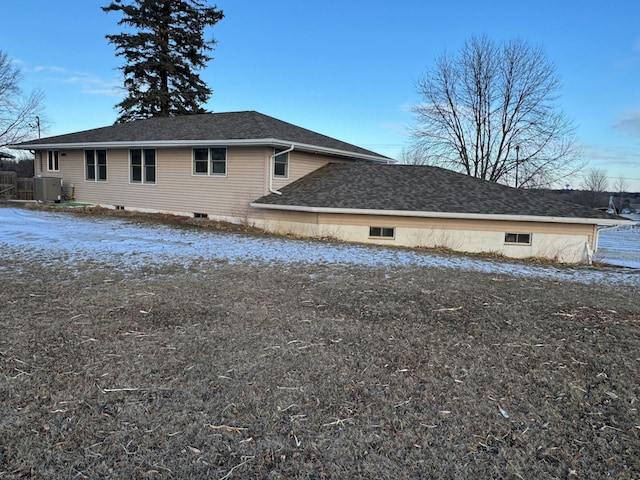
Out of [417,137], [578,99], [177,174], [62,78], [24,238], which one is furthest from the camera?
[417,137]

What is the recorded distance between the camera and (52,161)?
58.2ft

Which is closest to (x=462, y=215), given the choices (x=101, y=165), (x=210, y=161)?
(x=210, y=161)

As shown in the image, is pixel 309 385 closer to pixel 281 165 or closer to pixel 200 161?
pixel 281 165

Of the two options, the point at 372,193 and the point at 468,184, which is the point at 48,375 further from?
the point at 468,184

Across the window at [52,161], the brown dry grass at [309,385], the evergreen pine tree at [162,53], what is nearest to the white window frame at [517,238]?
the brown dry grass at [309,385]

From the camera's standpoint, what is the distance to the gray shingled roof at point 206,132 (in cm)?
1320

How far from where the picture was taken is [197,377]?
2938 mm

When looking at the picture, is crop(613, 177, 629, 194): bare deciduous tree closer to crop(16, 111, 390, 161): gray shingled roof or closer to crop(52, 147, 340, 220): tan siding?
crop(16, 111, 390, 161): gray shingled roof

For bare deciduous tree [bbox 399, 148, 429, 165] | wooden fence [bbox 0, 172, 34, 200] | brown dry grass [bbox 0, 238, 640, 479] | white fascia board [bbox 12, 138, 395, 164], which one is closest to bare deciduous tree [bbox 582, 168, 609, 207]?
bare deciduous tree [bbox 399, 148, 429, 165]

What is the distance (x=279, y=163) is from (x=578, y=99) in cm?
1529

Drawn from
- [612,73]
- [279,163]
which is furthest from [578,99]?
[279,163]

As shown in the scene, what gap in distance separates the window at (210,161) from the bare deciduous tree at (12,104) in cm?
2175

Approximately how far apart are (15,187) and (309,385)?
23.9 m

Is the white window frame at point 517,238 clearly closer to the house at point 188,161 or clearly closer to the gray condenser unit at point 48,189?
the house at point 188,161
